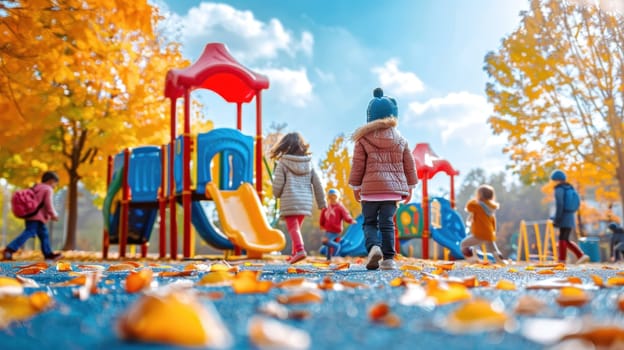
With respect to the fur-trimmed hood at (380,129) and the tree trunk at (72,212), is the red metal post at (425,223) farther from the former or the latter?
the tree trunk at (72,212)

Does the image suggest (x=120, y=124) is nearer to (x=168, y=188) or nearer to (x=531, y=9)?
(x=168, y=188)

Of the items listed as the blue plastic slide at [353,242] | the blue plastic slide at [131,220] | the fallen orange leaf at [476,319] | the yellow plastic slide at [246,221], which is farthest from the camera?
the blue plastic slide at [353,242]

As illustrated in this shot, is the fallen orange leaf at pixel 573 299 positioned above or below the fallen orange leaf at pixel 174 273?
above

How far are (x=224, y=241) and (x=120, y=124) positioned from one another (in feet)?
19.9

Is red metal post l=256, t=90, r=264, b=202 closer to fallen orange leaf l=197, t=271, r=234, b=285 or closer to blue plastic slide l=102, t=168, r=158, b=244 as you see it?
blue plastic slide l=102, t=168, r=158, b=244

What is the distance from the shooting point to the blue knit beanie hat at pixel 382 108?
4.63 m

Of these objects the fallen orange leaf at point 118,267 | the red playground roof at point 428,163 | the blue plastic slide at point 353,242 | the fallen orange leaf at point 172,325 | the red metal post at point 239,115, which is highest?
the red metal post at point 239,115

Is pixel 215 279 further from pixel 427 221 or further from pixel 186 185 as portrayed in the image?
pixel 427 221

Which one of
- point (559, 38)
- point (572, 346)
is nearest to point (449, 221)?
point (559, 38)

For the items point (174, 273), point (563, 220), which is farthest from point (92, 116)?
point (174, 273)

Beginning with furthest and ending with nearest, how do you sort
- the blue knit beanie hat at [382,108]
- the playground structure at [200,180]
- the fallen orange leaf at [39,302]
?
1. the playground structure at [200,180]
2. the blue knit beanie hat at [382,108]
3. the fallen orange leaf at [39,302]


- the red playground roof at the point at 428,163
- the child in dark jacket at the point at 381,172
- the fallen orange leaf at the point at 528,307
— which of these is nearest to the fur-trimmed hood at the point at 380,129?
the child in dark jacket at the point at 381,172

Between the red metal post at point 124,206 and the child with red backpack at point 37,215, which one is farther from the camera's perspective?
the red metal post at point 124,206

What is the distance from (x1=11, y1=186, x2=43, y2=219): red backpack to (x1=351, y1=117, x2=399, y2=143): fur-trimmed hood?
18.3ft
